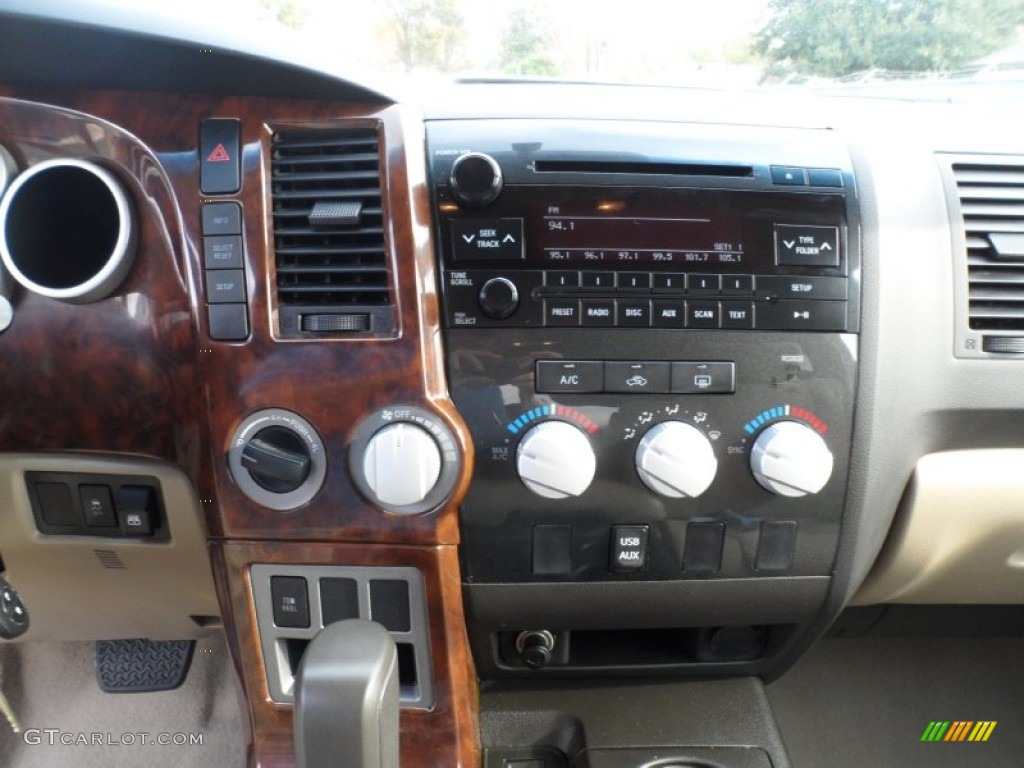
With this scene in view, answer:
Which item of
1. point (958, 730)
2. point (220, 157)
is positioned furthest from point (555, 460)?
point (958, 730)

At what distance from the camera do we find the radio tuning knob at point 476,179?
890 millimetres

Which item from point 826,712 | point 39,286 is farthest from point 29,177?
point 826,712

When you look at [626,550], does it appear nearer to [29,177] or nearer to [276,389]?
[276,389]

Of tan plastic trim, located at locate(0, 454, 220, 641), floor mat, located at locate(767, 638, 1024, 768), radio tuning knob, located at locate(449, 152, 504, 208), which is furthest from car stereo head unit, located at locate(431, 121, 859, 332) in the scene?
floor mat, located at locate(767, 638, 1024, 768)

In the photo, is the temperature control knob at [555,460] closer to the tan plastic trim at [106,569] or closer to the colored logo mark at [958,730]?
the tan plastic trim at [106,569]

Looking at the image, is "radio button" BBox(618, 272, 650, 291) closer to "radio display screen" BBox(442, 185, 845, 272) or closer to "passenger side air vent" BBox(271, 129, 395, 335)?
"radio display screen" BBox(442, 185, 845, 272)

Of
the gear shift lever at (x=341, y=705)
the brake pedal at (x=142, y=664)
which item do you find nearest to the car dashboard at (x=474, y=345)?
the gear shift lever at (x=341, y=705)

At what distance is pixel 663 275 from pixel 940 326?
0.36 meters

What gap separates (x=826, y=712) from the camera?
1.62 m

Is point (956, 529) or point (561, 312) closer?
point (561, 312)

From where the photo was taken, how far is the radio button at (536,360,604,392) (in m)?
0.91

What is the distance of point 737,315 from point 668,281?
0.09 m

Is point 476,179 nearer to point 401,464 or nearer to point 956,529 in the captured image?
point 401,464

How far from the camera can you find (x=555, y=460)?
894 millimetres
